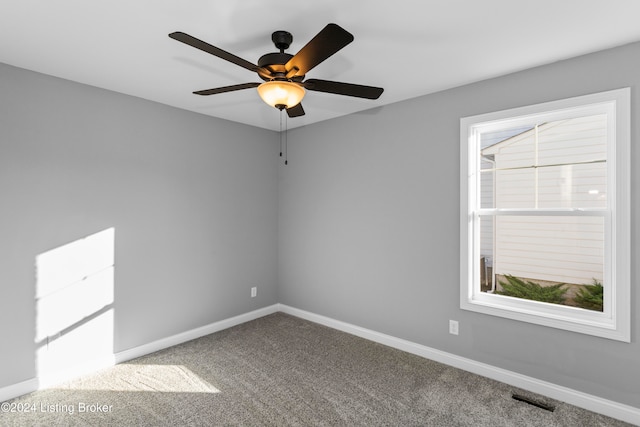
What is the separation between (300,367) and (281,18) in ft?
8.99

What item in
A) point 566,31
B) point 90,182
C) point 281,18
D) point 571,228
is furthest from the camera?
point 90,182

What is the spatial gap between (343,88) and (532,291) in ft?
7.53

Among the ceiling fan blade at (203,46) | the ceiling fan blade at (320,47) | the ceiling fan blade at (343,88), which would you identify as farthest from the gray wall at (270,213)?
the ceiling fan blade at (203,46)

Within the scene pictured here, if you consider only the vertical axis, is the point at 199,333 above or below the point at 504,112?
below

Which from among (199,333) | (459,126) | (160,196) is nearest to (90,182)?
(160,196)

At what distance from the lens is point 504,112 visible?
8.89 ft

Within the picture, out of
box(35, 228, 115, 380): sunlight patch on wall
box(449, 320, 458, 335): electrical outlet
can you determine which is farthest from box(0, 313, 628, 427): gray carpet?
box(449, 320, 458, 335): electrical outlet

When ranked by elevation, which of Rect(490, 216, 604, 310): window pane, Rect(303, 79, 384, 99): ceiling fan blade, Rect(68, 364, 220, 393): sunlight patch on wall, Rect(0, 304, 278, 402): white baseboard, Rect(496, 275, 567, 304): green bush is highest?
Rect(303, 79, 384, 99): ceiling fan blade

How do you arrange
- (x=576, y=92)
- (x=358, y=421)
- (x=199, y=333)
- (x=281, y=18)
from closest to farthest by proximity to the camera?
1. (x=281, y=18)
2. (x=358, y=421)
3. (x=576, y=92)
4. (x=199, y=333)

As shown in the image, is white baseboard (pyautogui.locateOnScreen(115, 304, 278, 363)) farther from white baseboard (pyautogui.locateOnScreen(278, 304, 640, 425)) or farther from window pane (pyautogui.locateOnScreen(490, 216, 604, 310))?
window pane (pyautogui.locateOnScreen(490, 216, 604, 310))

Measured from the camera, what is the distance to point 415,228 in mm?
3256

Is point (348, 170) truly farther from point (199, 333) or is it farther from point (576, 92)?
point (199, 333)

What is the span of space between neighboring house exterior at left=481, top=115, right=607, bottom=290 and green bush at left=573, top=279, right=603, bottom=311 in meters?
0.04

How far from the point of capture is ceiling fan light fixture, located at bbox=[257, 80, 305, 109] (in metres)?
1.87
